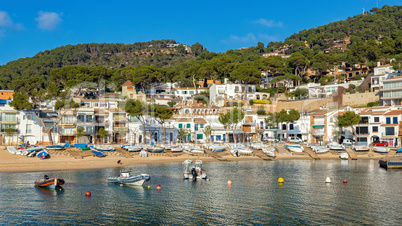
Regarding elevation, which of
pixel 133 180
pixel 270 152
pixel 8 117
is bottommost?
pixel 133 180

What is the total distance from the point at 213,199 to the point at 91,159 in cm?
2812

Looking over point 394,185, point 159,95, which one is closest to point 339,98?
point 159,95

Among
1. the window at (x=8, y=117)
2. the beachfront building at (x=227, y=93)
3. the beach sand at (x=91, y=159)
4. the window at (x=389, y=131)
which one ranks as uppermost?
the beachfront building at (x=227, y=93)

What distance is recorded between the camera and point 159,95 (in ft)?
353

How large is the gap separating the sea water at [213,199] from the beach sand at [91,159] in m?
3.70

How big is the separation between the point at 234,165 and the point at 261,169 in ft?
18.2

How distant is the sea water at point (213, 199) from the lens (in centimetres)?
2723

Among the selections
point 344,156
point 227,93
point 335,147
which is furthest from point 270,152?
point 227,93

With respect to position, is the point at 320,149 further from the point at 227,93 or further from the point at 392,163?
the point at 227,93

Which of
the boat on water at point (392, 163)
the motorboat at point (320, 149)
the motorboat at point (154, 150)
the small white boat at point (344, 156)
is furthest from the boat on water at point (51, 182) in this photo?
the small white boat at point (344, 156)

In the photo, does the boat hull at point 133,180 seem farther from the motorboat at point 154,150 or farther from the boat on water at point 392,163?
the boat on water at point 392,163

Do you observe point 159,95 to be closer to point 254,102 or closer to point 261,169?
point 254,102

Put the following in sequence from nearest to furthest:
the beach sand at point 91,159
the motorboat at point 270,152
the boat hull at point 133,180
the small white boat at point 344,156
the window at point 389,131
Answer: the boat hull at point 133,180 → the beach sand at point 91,159 → the small white boat at point 344,156 → the motorboat at point 270,152 → the window at point 389,131

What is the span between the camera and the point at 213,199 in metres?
33.3
